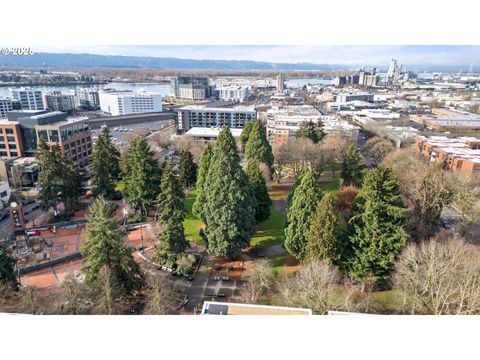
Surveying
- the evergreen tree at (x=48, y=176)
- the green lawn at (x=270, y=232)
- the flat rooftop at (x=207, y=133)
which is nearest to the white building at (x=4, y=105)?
the flat rooftop at (x=207, y=133)

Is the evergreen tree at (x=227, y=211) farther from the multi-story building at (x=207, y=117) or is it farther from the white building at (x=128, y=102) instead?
the white building at (x=128, y=102)

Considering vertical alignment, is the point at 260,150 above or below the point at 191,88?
below

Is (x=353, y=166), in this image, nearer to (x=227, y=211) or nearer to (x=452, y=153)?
(x=452, y=153)

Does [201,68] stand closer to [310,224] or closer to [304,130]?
[304,130]

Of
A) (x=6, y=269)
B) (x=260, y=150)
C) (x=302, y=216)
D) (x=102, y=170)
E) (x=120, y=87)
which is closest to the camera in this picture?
(x=6, y=269)

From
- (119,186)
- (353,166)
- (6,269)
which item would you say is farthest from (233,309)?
(119,186)
